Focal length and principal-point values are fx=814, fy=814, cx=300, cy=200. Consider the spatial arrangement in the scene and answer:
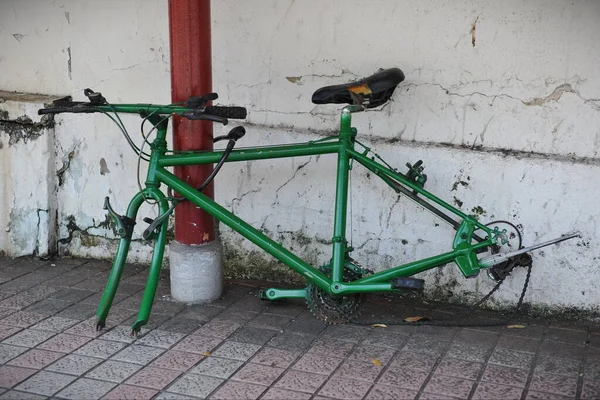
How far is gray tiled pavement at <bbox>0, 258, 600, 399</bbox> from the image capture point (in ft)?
13.1

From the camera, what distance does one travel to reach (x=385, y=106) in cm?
516

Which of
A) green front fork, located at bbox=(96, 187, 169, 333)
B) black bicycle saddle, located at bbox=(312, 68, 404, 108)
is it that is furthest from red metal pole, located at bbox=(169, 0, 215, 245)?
black bicycle saddle, located at bbox=(312, 68, 404, 108)

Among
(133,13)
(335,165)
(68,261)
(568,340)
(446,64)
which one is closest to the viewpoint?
(568,340)

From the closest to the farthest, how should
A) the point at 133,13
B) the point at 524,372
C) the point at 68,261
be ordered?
the point at 524,372 < the point at 133,13 < the point at 68,261

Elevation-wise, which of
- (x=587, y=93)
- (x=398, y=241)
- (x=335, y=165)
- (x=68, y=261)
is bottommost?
(x=68, y=261)

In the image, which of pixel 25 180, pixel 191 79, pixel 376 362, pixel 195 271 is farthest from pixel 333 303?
pixel 25 180

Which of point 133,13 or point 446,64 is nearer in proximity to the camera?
point 446,64

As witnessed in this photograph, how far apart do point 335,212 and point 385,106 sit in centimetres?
87

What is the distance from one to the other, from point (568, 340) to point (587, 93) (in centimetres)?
142

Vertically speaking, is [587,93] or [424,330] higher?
[587,93]

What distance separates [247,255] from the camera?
5656 mm

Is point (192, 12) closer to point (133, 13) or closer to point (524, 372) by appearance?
point (133, 13)

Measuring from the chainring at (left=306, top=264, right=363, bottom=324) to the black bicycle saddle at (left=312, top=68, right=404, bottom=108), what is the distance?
0.99 m

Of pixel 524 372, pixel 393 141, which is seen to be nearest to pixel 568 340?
pixel 524 372
